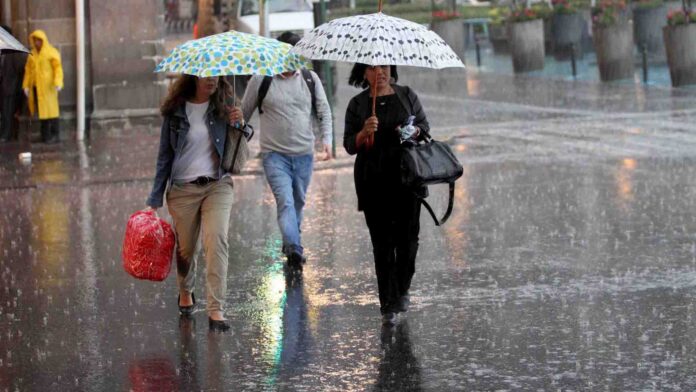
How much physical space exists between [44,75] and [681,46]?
12251mm

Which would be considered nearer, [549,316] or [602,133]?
[549,316]

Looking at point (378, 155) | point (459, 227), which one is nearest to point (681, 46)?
point (459, 227)

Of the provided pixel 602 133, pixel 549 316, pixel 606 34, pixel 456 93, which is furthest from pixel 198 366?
pixel 606 34

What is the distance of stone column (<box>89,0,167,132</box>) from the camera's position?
68.5ft

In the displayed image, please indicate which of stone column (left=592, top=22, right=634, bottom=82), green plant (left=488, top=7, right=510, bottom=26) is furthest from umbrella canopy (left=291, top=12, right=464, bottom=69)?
green plant (left=488, top=7, right=510, bottom=26)

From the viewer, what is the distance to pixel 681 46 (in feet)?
86.1

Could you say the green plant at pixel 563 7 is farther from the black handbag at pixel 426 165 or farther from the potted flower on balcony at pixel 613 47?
the black handbag at pixel 426 165

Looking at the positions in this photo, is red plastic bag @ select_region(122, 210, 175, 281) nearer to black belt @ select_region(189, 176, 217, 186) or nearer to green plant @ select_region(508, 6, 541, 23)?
black belt @ select_region(189, 176, 217, 186)

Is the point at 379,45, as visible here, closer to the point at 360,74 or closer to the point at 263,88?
the point at 360,74

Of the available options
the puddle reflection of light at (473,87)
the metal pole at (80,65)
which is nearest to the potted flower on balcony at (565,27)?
the puddle reflection of light at (473,87)

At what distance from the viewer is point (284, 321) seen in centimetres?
876

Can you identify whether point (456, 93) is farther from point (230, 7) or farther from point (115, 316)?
point (115, 316)

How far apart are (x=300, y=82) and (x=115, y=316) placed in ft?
8.08

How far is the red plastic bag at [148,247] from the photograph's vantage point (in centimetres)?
850
